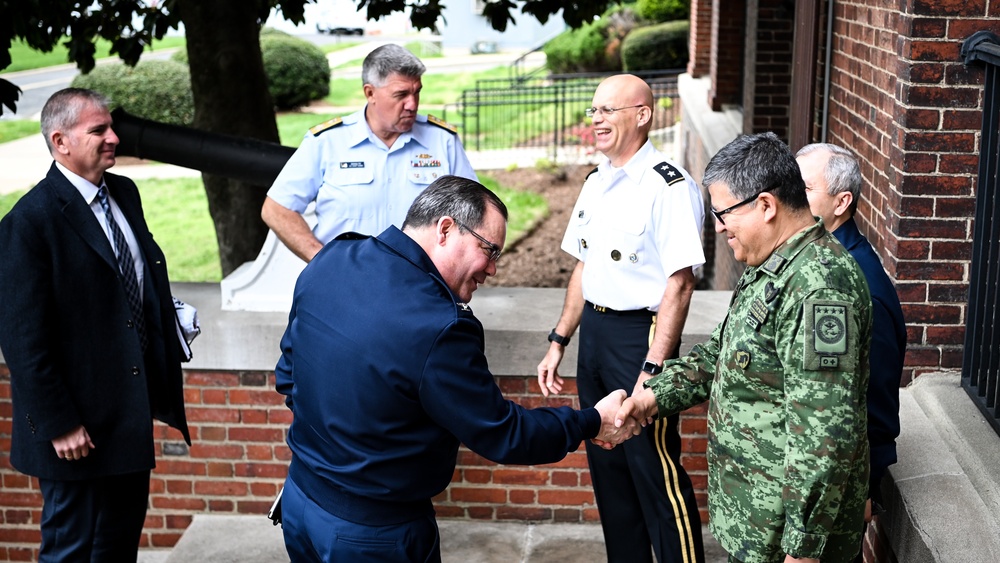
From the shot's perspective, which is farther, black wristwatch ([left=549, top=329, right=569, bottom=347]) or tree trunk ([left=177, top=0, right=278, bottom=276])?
tree trunk ([left=177, top=0, right=278, bottom=276])

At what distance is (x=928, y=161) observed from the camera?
396 centimetres

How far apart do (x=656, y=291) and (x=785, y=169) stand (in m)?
1.17

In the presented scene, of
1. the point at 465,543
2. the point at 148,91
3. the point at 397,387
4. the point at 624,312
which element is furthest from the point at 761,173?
the point at 148,91

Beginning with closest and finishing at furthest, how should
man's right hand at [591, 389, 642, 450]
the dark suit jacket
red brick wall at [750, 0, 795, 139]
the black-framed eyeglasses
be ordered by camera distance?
the black-framed eyeglasses
man's right hand at [591, 389, 642, 450]
the dark suit jacket
red brick wall at [750, 0, 795, 139]

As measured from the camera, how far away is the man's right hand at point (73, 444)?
3709mm

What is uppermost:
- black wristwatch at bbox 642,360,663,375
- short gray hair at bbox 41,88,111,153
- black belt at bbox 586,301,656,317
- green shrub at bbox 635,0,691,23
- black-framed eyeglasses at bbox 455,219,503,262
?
green shrub at bbox 635,0,691,23

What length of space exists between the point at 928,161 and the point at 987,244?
39 centimetres

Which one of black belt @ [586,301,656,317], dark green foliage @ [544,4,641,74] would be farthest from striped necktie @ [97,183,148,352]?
dark green foliage @ [544,4,641,74]

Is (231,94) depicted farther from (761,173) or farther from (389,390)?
(761,173)

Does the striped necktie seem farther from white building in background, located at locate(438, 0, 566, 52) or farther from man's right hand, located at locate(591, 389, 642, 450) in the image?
white building in background, located at locate(438, 0, 566, 52)

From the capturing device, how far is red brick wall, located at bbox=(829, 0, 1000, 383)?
3877mm

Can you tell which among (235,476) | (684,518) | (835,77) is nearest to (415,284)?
(684,518)

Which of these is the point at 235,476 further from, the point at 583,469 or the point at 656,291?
the point at 656,291

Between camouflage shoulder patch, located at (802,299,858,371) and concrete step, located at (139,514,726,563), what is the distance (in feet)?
7.53
